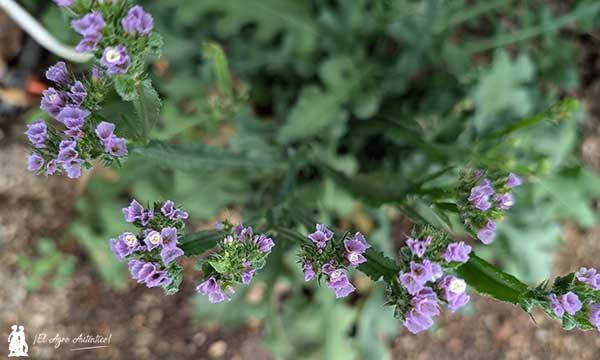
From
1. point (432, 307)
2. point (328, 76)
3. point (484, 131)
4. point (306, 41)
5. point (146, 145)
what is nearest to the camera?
point (432, 307)

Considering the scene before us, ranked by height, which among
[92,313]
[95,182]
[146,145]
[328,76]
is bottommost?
[92,313]

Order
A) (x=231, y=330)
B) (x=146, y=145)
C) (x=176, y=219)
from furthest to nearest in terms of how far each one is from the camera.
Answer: (x=231, y=330) → (x=146, y=145) → (x=176, y=219)

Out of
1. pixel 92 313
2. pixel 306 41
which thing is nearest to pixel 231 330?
pixel 92 313

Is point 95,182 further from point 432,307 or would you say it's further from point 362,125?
point 432,307

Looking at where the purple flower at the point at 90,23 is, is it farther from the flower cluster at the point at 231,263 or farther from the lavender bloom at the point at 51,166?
the flower cluster at the point at 231,263

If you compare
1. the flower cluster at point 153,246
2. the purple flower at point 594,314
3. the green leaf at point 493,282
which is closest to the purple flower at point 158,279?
the flower cluster at point 153,246

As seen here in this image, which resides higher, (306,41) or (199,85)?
(306,41)

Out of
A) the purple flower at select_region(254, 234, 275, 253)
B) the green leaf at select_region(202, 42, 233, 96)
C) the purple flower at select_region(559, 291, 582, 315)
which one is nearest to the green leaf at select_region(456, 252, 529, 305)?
the purple flower at select_region(559, 291, 582, 315)

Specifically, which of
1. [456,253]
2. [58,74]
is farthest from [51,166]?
[456,253]
